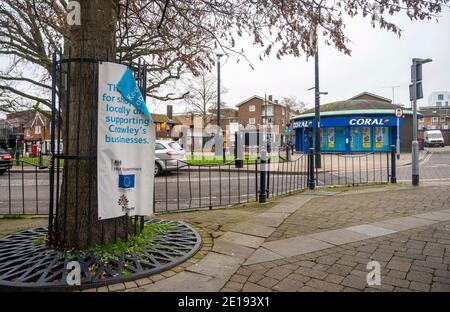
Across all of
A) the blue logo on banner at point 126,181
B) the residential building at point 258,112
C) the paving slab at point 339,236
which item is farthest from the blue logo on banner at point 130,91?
the residential building at point 258,112

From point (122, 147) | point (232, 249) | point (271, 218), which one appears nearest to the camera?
point (122, 147)

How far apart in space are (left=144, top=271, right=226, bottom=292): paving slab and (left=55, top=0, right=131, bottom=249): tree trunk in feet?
3.55

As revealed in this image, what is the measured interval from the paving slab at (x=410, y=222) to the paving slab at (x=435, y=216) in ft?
0.69

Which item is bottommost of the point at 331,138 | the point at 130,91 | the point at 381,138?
the point at 130,91

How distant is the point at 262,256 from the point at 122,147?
2.02 meters

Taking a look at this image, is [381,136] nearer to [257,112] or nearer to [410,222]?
[410,222]

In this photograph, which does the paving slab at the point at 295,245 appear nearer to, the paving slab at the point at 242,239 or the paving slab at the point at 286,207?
the paving slab at the point at 242,239

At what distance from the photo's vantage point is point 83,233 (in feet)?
12.0

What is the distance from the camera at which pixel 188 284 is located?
3.00m

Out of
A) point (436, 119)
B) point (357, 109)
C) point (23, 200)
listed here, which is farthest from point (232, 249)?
point (436, 119)

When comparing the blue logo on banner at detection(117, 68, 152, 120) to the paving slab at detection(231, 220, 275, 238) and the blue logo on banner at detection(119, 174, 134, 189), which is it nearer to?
the blue logo on banner at detection(119, 174, 134, 189)

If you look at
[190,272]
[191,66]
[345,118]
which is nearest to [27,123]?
[345,118]

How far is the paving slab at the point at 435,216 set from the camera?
5.45 m

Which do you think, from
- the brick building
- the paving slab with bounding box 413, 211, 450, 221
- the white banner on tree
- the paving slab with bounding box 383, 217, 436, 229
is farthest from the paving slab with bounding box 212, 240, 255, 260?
the brick building
